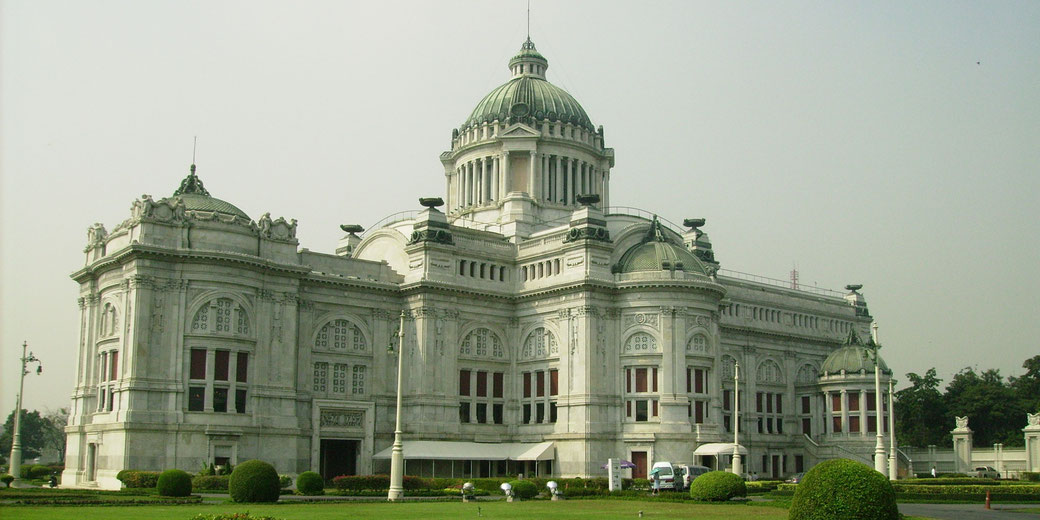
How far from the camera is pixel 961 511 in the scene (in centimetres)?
4375

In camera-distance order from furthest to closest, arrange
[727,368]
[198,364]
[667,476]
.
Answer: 1. [727,368]
2. [198,364]
3. [667,476]

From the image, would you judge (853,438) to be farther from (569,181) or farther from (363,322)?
(363,322)

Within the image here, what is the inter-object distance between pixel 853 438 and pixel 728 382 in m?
11.2

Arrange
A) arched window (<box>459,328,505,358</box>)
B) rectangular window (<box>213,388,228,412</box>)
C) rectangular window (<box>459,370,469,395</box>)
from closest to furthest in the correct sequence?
rectangular window (<box>213,388,228,412</box>) < rectangular window (<box>459,370,469,395</box>) < arched window (<box>459,328,505,358</box>)

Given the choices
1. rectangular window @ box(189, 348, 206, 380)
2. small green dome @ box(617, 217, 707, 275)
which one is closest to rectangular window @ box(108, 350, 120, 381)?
rectangular window @ box(189, 348, 206, 380)

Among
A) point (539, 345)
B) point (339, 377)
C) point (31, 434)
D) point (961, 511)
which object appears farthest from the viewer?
point (31, 434)

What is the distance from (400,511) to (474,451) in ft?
109

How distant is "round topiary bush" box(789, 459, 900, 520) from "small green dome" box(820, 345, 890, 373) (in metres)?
60.8

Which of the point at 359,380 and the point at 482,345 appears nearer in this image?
the point at 359,380

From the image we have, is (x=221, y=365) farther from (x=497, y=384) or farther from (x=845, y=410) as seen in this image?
(x=845, y=410)

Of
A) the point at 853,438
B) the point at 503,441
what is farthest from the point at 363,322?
the point at 853,438

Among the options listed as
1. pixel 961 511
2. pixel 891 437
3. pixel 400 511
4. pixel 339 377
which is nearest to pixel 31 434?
→ pixel 339 377

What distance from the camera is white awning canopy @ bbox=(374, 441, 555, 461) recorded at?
70.2m

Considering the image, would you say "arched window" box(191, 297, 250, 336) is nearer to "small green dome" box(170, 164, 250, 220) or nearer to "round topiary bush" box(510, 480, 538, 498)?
"small green dome" box(170, 164, 250, 220)
